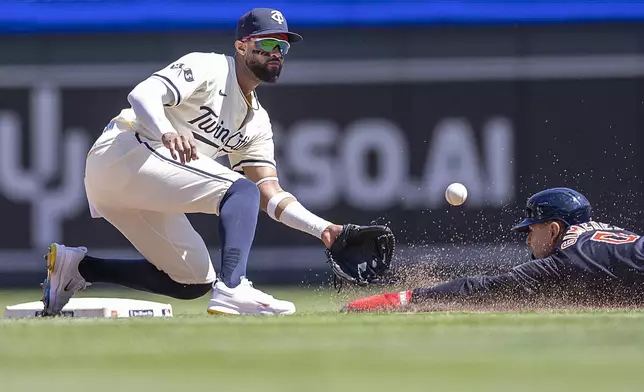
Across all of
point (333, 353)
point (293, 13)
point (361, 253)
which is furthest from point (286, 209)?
point (293, 13)

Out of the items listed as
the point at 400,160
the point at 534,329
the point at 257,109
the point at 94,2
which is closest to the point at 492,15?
the point at 400,160

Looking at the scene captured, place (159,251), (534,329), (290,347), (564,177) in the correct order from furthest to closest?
(564,177)
(159,251)
(534,329)
(290,347)

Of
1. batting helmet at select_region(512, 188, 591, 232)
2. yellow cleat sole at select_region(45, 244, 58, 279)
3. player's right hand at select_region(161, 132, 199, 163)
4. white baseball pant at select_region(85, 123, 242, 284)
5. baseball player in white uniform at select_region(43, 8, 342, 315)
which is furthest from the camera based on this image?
batting helmet at select_region(512, 188, 591, 232)

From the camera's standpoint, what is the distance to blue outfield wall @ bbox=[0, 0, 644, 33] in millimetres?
9672

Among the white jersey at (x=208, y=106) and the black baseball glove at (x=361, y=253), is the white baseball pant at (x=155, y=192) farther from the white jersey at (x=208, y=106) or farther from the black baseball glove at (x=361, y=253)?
the black baseball glove at (x=361, y=253)

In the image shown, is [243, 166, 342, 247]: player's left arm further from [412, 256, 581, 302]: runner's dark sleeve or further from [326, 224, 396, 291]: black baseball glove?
[412, 256, 581, 302]: runner's dark sleeve

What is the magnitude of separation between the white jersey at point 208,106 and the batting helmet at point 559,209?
1.27m

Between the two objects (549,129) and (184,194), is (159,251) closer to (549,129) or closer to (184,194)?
(184,194)

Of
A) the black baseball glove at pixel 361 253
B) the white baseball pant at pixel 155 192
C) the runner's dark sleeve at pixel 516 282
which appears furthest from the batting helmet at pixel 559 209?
the white baseball pant at pixel 155 192

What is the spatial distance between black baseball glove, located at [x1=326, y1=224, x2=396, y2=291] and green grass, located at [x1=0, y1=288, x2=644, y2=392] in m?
0.53

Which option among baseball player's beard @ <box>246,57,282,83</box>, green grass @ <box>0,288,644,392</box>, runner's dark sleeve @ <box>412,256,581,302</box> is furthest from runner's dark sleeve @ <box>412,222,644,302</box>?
baseball player's beard @ <box>246,57,282,83</box>

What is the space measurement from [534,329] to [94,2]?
21.1 feet

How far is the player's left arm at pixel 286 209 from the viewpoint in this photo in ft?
17.9

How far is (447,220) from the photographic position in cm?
946
